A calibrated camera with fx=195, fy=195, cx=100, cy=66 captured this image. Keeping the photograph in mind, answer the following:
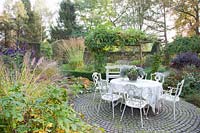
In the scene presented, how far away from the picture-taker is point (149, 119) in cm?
420

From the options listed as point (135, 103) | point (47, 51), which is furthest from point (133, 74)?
point (47, 51)

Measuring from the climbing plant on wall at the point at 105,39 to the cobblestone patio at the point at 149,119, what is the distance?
351cm

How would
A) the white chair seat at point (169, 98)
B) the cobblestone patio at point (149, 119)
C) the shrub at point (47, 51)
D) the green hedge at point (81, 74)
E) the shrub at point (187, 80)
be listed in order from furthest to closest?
the shrub at point (47, 51), the green hedge at point (81, 74), the shrub at point (187, 80), the white chair seat at point (169, 98), the cobblestone patio at point (149, 119)

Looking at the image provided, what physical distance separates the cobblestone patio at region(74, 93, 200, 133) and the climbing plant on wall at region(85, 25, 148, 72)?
3513 mm

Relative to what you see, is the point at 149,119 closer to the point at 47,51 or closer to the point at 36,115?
the point at 36,115

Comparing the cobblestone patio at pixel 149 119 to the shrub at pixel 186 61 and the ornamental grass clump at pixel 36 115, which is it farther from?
the shrub at pixel 186 61

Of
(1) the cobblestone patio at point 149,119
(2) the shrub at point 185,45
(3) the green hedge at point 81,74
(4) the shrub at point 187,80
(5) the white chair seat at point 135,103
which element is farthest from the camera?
(2) the shrub at point 185,45

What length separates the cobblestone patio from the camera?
145 inches

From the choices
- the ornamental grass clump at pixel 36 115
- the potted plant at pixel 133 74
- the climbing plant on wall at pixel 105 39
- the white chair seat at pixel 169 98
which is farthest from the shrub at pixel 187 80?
the ornamental grass clump at pixel 36 115

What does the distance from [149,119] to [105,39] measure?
4.74 m

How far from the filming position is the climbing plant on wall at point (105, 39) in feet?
27.0

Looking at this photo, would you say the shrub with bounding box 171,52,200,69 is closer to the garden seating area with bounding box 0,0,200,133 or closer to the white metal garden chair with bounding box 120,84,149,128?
the garden seating area with bounding box 0,0,200,133

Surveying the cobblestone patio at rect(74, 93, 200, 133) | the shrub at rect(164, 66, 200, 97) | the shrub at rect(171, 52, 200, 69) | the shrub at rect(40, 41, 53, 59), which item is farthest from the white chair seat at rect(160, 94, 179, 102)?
the shrub at rect(40, 41, 53, 59)

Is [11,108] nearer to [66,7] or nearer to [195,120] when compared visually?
[195,120]
